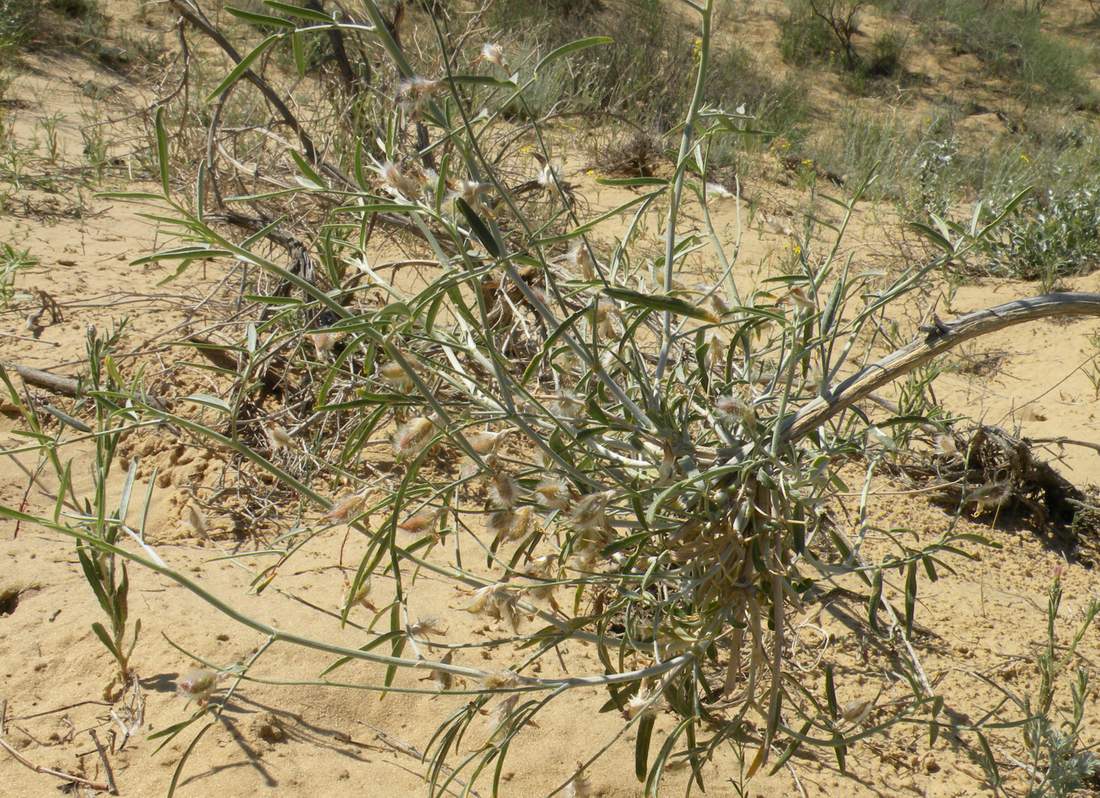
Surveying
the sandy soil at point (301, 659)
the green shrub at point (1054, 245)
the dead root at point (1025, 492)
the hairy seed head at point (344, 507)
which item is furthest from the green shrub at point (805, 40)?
the hairy seed head at point (344, 507)

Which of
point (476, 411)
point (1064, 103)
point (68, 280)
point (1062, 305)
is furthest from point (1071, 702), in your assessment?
point (1064, 103)

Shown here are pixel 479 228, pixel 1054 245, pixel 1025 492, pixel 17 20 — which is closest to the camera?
pixel 479 228

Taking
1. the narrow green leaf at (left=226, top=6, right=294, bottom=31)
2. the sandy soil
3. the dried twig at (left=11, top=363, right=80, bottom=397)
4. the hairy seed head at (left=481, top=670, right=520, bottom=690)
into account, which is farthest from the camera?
the dried twig at (left=11, top=363, right=80, bottom=397)

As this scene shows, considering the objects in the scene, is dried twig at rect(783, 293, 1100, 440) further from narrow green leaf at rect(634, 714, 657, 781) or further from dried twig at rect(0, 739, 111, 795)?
dried twig at rect(0, 739, 111, 795)

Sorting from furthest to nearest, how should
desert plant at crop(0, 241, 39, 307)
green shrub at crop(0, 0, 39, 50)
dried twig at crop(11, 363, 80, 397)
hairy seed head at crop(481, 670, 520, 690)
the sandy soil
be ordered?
green shrub at crop(0, 0, 39, 50)
desert plant at crop(0, 241, 39, 307)
dried twig at crop(11, 363, 80, 397)
the sandy soil
hairy seed head at crop(481, 670, 520, 690)

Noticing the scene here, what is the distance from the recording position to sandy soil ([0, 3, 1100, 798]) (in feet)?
4.84

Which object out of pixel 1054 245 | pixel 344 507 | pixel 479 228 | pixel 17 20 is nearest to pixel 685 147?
pixel 479 228

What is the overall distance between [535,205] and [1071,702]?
2.87m

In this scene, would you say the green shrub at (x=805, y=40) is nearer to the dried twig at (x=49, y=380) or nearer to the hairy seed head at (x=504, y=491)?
the dried twig at (x=49, y=380)

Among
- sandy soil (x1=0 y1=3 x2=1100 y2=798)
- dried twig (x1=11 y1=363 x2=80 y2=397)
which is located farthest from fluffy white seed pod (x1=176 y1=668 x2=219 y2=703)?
dried twig (x1=11 y1=363 x2=80 y2=397)

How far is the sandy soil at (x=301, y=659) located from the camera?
148 cm

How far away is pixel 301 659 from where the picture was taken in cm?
171

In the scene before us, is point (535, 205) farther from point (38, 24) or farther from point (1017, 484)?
point (38, 24)

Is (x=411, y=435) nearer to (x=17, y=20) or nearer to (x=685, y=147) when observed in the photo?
(x=685, y=147)
